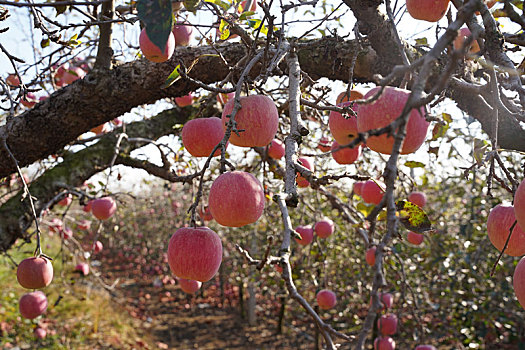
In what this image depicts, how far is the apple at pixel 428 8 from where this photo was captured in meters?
0.93

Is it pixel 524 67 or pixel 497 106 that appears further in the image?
pixel 524 67

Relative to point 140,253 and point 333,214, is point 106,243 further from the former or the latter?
point 333,214

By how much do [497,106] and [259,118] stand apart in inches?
19.6

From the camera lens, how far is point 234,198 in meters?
0.89

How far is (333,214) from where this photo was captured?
4863 mm

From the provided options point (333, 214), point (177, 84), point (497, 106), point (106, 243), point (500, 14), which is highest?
point (106, 243)

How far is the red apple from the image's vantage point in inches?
26.9

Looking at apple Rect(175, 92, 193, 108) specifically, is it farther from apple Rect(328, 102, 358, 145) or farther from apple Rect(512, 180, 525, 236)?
apple Rect(512, 180, 525, 236)

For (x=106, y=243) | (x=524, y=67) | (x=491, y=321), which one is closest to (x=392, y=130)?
(x=524, y=67)

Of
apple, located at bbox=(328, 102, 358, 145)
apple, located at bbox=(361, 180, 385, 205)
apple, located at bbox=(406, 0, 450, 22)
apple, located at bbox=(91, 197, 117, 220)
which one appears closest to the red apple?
apple, located at bbox=(328, 102, 358, 145)

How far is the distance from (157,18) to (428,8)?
0.67m

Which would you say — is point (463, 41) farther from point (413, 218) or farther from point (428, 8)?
point (428, 8)

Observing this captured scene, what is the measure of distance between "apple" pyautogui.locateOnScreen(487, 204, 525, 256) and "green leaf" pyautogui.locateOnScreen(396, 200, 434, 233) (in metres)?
0.36

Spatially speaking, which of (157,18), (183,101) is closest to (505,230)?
(157,18)
